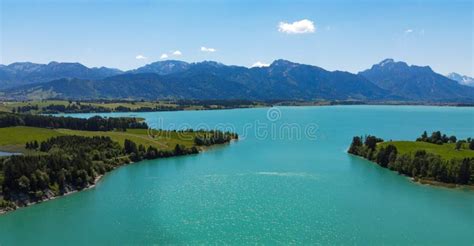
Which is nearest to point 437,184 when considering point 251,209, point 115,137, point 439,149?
point 439,149

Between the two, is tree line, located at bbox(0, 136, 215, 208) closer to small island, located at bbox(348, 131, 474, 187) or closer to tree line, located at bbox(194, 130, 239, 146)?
tree line, located at bbox(194, 130, 239, 146)

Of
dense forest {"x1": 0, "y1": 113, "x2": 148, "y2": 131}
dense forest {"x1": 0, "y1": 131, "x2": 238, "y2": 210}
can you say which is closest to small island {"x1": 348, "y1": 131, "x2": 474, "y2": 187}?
dense forest {"x1": 0, "y1": 131, "x2": 238, "y2": 210}

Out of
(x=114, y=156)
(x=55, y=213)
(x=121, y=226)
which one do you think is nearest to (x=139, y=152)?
(x=114, y=156)

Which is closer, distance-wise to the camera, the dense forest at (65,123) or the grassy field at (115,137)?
the grassy field at (115,137)

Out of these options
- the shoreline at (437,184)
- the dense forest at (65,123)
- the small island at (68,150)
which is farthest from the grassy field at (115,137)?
the shoreline at (437,184)

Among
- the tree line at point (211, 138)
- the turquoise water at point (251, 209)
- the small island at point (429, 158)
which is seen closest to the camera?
the turquoise water at point (251, 209)

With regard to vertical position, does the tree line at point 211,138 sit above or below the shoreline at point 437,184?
above

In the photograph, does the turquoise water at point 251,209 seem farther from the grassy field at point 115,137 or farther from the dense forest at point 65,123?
the dense forest at point 65,123
